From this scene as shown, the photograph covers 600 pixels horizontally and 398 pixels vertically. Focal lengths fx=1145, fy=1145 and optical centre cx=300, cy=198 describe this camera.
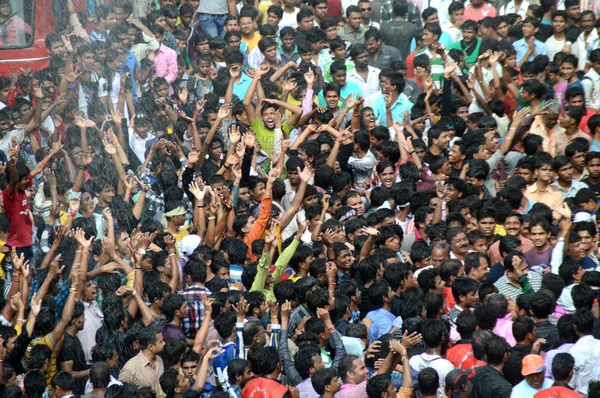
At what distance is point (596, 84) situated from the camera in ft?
46.5

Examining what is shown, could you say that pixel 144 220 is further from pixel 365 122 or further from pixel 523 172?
pixel 523 172

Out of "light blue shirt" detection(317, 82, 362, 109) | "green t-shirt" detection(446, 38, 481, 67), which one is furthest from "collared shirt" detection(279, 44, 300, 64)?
"green t-shirt" detection(446, 38, 481, 67)

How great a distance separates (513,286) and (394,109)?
4738 millimetres

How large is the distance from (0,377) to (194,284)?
2.03 metres

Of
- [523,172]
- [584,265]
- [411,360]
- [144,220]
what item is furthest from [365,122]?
[411,360]

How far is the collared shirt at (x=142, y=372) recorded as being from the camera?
936cm

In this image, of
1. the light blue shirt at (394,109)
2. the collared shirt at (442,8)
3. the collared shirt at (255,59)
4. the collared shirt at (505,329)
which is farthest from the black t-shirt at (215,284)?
the collared shirt at (442,8)

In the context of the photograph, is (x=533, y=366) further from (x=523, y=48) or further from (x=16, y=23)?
(x=16, y=23)

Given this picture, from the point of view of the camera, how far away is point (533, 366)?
829 centimetres

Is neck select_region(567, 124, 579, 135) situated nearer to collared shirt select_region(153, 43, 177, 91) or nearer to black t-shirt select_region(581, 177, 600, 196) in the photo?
black t-shirt select_region(581, 177, 600, 196)

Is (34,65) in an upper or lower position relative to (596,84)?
lower

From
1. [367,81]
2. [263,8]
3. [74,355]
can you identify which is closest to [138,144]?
[367,81]

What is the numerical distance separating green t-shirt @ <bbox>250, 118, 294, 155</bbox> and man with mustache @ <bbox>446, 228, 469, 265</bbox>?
3.34 metres

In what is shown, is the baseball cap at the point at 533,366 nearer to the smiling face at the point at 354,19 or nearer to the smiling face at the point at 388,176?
the smiling face at the point at 388,176
